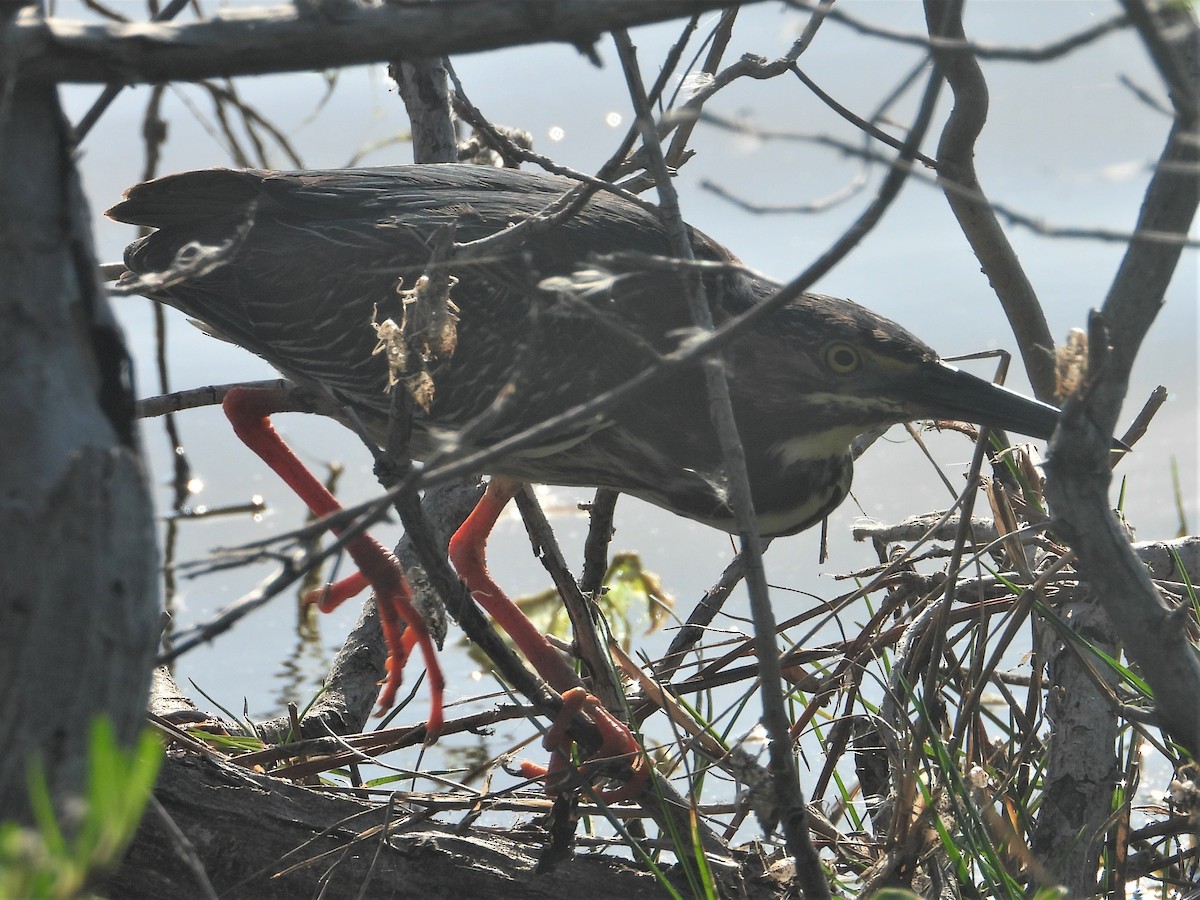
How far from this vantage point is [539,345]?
7.58ft

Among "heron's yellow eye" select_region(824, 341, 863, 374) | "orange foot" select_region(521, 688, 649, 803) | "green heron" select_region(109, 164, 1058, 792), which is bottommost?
"orange foot" select_region(521, 688, 649, 803)

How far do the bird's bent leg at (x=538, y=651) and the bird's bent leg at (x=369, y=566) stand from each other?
15 centimetres

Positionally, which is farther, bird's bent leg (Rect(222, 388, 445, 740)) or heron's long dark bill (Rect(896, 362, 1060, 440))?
bird's bent leg (Rect(222, 388, 445, 740))

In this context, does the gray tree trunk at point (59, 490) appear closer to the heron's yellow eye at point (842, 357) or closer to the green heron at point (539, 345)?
the green heron at point (539, 345)

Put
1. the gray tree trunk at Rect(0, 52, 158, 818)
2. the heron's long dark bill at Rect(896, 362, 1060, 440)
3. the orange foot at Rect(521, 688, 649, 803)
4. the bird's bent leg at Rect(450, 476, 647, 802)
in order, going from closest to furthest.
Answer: the gray tree trunk at Rect(0, 52, 158, 818) < the orange foot at Rect(521, 688, 649, 803) < the bird's bent leg at Rect(450, 476, 647, 802) < the heron's long dark bill at Rect(896, 362, 1060, 440)

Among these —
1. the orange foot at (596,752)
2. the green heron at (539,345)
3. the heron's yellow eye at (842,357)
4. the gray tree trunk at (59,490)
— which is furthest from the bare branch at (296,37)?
the heron's yellow eye at (842,357)

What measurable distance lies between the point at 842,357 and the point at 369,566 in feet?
3.40

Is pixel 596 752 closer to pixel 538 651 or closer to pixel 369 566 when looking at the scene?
pixel 538 651

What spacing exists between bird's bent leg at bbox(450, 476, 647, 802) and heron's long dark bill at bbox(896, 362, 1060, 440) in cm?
84

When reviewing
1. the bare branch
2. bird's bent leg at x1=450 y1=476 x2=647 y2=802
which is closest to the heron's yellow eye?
bird's bent leg at x1=450 y1=476 x2=647 y2=802

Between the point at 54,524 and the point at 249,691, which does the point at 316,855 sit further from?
the point at 249,691

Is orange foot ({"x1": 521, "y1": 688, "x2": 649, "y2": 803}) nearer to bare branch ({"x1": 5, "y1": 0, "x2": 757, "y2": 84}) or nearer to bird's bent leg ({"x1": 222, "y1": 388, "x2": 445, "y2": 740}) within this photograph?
bird's bent leg ({"x1": 222, "y1": 388, "x2": 445, "y2": 740})

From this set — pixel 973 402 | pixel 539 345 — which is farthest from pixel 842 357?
pixel 539 345

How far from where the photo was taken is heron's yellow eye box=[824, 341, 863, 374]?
94.8 inches
